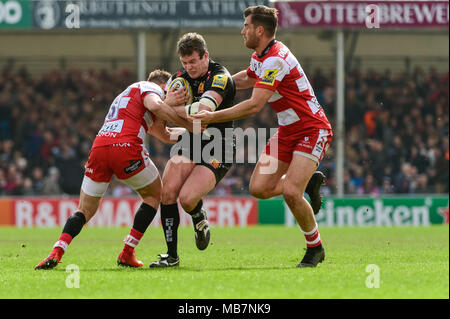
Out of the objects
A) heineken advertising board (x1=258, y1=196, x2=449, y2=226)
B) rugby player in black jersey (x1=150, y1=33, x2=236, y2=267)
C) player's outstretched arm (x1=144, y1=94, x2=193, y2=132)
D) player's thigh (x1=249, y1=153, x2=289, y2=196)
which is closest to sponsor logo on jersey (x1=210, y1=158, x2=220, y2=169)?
rugby player in black jersey (x1=150, y1=33, x2=236, y2=267)

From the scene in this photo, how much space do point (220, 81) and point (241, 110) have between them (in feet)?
1.56

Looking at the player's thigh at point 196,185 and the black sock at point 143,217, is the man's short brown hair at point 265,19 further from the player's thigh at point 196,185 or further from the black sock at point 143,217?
the black sock at point 143,217

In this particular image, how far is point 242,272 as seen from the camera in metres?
7.34

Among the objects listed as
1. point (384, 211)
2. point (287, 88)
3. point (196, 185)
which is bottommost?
point (384, 211)

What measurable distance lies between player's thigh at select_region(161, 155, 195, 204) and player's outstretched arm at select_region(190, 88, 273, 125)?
63cm

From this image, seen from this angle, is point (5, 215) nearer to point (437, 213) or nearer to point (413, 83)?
point (437, 213)

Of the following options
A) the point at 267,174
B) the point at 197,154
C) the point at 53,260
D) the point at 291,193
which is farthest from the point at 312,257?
the point at 53,260

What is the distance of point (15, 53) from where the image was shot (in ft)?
86.8

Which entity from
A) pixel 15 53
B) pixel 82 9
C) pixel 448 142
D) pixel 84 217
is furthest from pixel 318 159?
pixel 15 53

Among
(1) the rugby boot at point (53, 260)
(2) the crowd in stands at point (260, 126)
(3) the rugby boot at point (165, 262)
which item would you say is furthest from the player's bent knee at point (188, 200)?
(2) the crowd in stands at point (260, 126)

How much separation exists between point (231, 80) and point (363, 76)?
16636 millimetres

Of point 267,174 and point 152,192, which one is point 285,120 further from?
point 152,192

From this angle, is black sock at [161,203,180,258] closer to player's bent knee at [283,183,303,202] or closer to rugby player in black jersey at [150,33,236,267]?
rugby player in black jersey at [150,33,236,267]

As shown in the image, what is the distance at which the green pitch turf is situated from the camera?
19.5 ft
